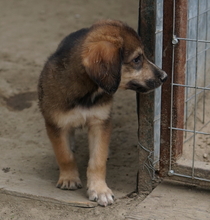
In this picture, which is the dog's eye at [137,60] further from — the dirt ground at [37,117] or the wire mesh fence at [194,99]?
the dirt ground at [37,117]

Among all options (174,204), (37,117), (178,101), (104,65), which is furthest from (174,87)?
(37,117)

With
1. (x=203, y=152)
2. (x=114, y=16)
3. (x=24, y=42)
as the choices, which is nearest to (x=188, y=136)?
(x=203, y=152)

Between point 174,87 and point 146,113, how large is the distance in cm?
31

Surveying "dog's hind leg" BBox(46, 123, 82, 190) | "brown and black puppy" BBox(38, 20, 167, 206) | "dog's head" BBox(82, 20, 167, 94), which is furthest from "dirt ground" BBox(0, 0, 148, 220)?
"dog's head" BBox(82, 20, 167, 94)

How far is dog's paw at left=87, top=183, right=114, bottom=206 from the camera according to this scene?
13.4 ft

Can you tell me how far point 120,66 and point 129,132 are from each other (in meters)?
1.94

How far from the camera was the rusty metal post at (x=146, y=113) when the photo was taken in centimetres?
385

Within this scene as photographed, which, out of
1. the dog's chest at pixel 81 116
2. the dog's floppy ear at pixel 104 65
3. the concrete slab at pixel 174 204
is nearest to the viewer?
the dog's floppy ear at pixel 104 65

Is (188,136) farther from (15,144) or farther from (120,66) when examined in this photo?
(15,144)

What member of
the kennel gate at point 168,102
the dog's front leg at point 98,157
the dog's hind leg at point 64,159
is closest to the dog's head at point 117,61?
the kennel gate at point 168,102

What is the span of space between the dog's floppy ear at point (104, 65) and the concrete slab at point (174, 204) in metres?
0.96

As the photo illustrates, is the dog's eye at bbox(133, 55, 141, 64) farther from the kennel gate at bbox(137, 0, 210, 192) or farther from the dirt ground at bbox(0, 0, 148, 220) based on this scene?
the dirt ground at bbox(0, 0, 148, 220)

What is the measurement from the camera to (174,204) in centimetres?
399

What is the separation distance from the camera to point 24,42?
8.27 m
